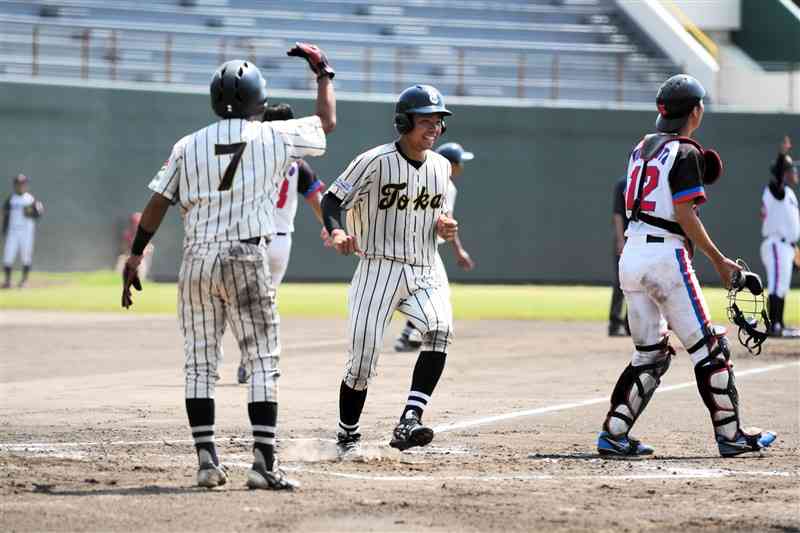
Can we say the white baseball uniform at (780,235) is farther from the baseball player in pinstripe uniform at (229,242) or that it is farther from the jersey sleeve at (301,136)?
the baseball player in pinstripe uniform at (229,242)

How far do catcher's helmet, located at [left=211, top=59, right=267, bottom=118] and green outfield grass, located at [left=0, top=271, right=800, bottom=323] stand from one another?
15.4m

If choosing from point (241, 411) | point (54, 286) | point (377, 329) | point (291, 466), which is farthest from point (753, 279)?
point (54, 286)

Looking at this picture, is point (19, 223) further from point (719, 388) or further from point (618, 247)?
point (719, 388)

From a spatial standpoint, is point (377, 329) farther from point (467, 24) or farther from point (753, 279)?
point (467, 24)

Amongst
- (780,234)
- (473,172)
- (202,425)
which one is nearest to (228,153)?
(202,425)

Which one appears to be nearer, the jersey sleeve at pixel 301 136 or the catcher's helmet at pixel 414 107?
the jersey sleeve at pixel 301 136

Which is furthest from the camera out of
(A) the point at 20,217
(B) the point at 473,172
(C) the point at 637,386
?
(B) the point at 473,172

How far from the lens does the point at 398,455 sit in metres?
8.30

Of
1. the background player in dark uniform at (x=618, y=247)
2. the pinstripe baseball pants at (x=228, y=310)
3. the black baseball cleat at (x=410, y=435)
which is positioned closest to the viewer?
the pinstripe baseball pants at (x=228, y=310)

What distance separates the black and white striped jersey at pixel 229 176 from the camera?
6984 mm

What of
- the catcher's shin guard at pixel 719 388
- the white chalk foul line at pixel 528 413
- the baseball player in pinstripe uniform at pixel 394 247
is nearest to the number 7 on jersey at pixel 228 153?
the baseball player in pinstripe uniform at pixel 394 247

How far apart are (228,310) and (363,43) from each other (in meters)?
30.7

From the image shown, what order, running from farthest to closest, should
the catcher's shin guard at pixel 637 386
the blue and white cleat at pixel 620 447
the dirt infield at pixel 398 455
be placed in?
the catcher's shin guard at pixel 637 386, the blue and white cleat at pixel 620 447, the dirt infield at pixel 398 455

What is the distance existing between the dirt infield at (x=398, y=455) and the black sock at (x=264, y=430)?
0.67 ft
